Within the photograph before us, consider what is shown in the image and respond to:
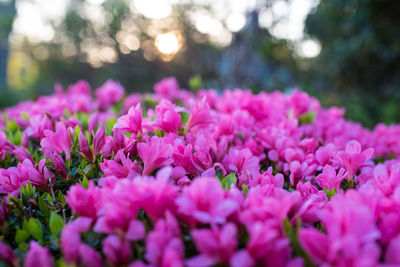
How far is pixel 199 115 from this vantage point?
70.3 inches

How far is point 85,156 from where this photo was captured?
60.7 inches

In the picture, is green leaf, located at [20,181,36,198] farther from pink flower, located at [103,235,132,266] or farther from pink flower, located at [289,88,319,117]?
pink flower, located at [289,88,319,117]

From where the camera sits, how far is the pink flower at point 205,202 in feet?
3.19

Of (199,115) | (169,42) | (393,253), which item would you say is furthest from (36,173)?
(169,42)

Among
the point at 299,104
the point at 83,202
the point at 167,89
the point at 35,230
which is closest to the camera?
the point at 83,202

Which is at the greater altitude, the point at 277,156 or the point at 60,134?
the point at 277,156

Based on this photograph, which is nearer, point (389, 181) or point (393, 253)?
point (393, 253)

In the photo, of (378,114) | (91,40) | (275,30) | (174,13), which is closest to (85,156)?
(275,30)

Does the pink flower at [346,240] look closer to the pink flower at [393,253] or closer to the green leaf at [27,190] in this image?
the pink flower at [393,253]

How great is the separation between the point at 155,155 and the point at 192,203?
16.8 inches

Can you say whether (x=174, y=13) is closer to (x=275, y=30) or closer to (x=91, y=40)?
(x=91, y=40)

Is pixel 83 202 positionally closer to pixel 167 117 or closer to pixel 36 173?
pixel 36 173

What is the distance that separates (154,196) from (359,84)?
11728 mm

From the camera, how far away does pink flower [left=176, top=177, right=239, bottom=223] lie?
97 centimetres
